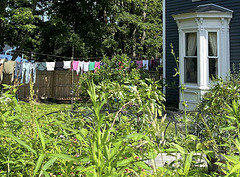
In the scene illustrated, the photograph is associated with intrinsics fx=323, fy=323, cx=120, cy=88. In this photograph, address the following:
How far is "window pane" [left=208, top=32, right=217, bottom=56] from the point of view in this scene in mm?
11211

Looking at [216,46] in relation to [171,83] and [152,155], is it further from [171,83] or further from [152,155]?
[152,155]

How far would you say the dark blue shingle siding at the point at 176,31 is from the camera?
36.3 ft

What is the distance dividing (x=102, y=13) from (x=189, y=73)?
12.0 metres

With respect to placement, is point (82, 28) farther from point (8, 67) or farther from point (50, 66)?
point (8, 67)

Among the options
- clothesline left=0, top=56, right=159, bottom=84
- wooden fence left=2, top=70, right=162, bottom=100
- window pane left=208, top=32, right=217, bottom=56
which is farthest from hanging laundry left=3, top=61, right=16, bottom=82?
window pane left=208, top=32, right=217, bottom=56

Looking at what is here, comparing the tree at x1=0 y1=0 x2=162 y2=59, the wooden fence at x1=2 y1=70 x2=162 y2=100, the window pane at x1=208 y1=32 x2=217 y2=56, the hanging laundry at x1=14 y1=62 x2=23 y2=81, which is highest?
the tree at x1=0 y1=0 x2=162 y2=59

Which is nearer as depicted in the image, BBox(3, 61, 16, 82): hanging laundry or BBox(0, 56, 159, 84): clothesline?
BBox(3, 61, 16, 82): hanging laundry

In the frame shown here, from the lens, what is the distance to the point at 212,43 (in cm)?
1125

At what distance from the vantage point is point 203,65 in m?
11.1

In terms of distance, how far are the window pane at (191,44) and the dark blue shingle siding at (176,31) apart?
84 cm

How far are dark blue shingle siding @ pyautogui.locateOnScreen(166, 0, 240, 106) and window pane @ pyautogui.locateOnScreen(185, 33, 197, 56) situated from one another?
0.84 metres

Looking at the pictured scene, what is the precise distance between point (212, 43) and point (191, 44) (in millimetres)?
734

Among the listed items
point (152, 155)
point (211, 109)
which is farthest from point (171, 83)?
point (152, 155)

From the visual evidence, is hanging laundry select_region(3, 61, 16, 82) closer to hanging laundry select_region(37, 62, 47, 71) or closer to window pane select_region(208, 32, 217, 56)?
hanging laundry select_region(37, 62, 47, 71)
